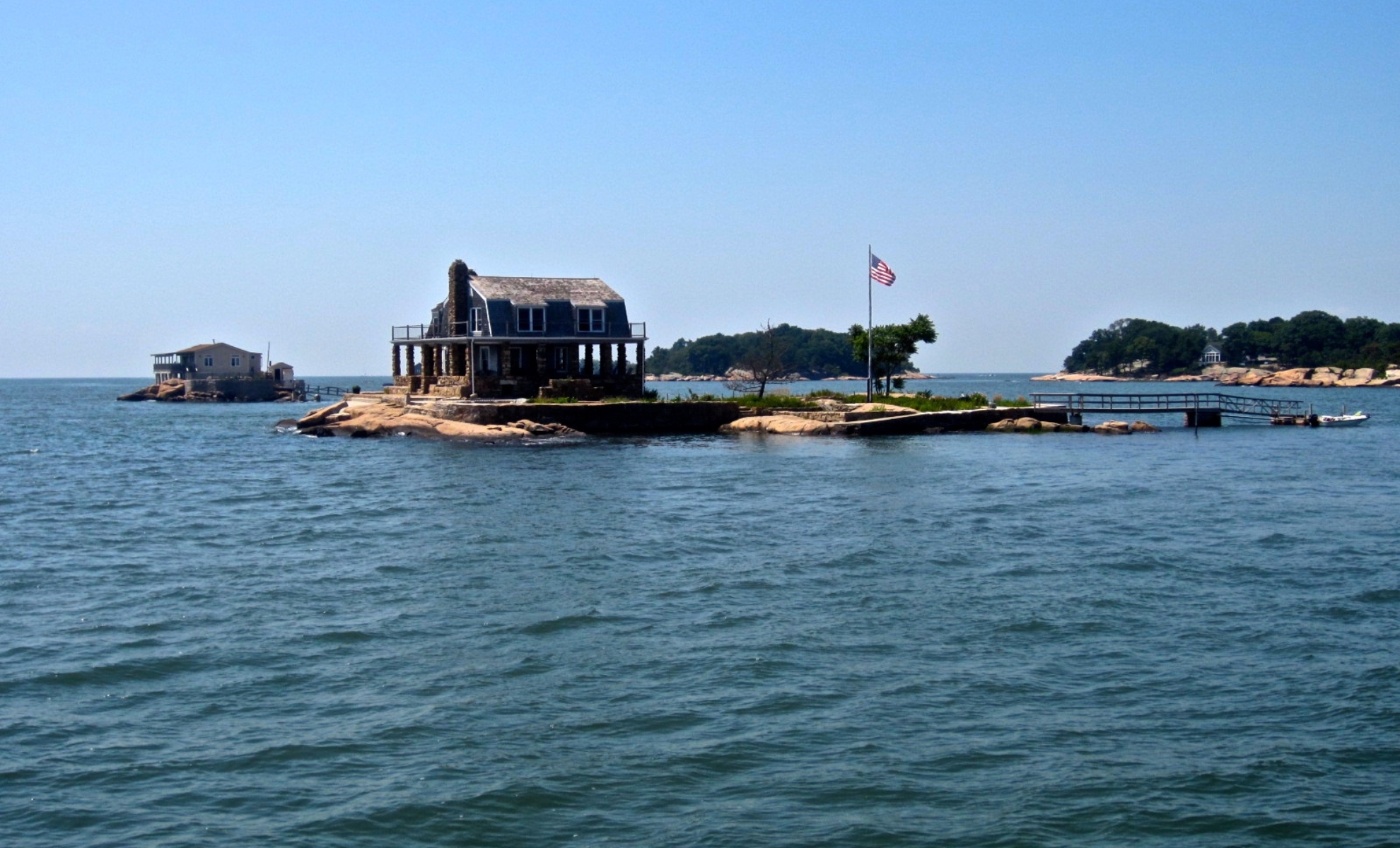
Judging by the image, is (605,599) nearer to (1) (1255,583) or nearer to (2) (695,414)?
(1) (1255,583)

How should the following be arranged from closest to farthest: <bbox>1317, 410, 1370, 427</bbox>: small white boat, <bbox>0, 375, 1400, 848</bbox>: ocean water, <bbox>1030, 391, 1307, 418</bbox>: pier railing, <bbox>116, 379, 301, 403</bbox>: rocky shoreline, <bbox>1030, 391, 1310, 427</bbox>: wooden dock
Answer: <bbox>0, 375, 1400, 848</bbox>: ocean water, <bbox>1030, 391, 1310, 427</bbox>: wooden dock, <bbox>1030, 391, 1307, 418</bbox>: pier railing, <bbox>1317, 410, 1370, 427</bbox>: small white boat, <bbox>116, 379, 301, 403</bbox>: rocky shoreline

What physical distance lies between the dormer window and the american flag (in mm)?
16682

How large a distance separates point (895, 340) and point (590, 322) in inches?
709

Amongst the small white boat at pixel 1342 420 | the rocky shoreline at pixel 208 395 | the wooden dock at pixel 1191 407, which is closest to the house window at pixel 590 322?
the wooden dock at pixel 1191 407

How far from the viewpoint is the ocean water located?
10.4 m

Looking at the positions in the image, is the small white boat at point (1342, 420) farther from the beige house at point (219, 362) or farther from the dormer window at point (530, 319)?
the beige house at point (219, 362)

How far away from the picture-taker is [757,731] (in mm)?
12219

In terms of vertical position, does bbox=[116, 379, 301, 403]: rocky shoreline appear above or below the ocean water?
above

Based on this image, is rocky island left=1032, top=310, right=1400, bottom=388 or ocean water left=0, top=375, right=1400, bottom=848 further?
rocky island left=1032, top=310, right=1400, bottom=388

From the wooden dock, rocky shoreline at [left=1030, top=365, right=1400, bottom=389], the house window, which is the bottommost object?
the wooden dock

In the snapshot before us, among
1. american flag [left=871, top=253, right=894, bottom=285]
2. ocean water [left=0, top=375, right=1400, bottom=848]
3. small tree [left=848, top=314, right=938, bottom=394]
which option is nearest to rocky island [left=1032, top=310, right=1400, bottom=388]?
small tree [left=848, top=314, right=938, bottom=394]

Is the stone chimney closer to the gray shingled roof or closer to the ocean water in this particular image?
the gray shingled roof

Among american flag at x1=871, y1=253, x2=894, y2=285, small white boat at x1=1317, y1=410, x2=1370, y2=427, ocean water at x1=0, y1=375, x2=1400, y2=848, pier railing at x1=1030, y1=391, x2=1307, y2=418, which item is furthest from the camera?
small white boat at x1=1317, y1=410, x2=1370, y2=427

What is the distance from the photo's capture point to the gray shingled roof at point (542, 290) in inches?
2418
